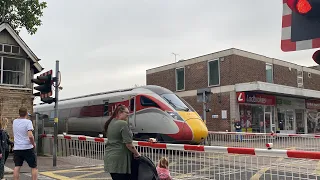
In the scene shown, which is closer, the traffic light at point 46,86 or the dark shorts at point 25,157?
the dark shorts at point 25,157

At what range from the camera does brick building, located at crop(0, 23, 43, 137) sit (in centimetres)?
1458

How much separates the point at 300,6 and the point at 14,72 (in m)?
15.5

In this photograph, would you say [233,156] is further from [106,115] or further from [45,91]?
[106,115]

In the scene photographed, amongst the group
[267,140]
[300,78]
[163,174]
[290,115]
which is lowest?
[267,140]

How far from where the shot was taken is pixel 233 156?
6008mm

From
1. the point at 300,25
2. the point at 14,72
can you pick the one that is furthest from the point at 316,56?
the point at 14,72

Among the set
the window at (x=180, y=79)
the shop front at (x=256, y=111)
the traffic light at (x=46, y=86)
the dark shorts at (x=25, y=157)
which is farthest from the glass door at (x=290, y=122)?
the dark shorts at (x=25, y=157)

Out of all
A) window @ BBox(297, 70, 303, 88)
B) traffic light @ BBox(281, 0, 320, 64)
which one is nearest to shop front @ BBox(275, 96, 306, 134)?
window @ BBox(297, 70, 303, 88)

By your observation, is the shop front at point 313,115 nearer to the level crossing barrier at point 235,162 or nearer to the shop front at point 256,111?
the shop front at point 256,111

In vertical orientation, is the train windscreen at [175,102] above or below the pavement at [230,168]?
above

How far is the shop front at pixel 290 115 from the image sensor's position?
28.6m

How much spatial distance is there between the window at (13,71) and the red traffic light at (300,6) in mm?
15020

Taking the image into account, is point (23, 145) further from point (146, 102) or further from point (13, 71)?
point (13, 71)

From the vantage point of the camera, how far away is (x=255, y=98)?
25.6 meters
